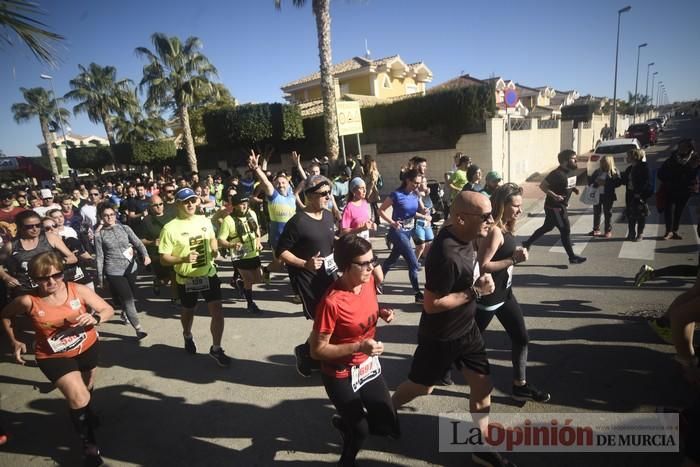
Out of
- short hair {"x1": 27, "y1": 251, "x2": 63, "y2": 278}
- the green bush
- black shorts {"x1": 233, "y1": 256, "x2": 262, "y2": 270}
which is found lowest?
black shorts {"x1": 233, "y1": 256, "x2": 262, "y2": 270}

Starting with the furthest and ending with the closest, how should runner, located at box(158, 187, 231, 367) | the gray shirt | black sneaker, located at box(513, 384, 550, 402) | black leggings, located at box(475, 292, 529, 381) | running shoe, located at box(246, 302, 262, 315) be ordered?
running shoe, located at box(246, 302, 262, 315)
the gray shirt
runner, located at box(158, 187, 231, 367)
black sneaker, located at box(513, 384, 550, 402)
black leggings, located at box(475, 292, 529, 381)

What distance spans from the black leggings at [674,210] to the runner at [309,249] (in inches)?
284

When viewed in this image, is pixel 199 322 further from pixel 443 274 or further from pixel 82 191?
pixel 82 191

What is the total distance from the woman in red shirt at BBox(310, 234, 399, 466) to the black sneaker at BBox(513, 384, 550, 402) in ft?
4.25

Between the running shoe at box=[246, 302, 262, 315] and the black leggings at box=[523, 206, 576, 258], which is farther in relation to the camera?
the black leggings at box=[523, 206, 576, 258]

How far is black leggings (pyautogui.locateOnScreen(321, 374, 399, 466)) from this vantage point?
2350 millimetres

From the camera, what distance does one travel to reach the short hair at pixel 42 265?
108 inches

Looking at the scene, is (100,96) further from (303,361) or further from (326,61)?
(303,361)

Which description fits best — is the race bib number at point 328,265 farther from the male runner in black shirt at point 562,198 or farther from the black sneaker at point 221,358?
the male runner in black shirt at point 562,198

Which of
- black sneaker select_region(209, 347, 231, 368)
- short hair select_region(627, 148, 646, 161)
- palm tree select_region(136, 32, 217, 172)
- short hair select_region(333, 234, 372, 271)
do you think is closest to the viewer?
short hair select_region(333, 234, 372, 271)

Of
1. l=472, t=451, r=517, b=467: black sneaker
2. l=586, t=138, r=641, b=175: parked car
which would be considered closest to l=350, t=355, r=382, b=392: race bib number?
l=472, t=451, r=517, b=467: black sneaker

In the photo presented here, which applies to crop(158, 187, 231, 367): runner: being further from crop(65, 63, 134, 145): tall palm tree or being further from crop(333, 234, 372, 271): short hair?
crop(65, 63, 134, 145): tall palm tree

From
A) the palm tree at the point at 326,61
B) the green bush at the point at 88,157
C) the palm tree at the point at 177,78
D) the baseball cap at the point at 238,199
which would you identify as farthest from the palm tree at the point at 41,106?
the baseball cap at the point at 238,199

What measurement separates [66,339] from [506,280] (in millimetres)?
3574
